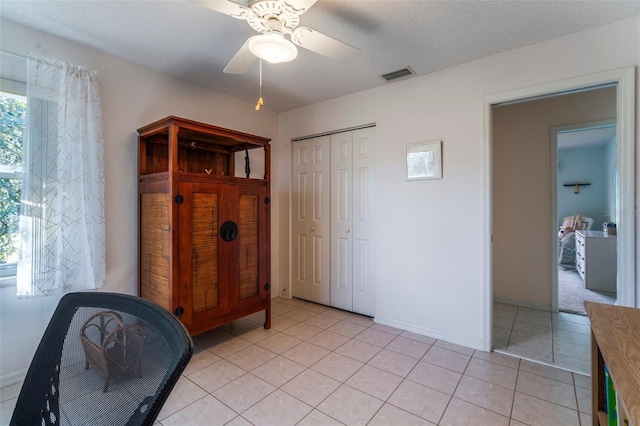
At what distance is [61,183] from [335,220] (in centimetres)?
246

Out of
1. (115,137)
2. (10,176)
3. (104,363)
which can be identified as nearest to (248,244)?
(115,137)

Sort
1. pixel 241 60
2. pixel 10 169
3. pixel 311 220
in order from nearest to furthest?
pixel 241 60 → pixel 10 169 → pixel 311 220

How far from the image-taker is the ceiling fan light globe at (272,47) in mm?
1390

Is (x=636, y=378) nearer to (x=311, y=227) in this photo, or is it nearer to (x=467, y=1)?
(x=467, y=1)

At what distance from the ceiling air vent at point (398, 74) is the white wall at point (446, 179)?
11 centimetres

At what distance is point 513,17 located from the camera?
6.09 feet

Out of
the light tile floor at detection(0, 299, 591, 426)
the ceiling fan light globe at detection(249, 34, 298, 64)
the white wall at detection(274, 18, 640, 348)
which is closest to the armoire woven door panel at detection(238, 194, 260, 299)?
the light tile floor at detection(0, 299, 591, 426)

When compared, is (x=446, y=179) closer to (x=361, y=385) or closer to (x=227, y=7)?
(x=361, y=385)

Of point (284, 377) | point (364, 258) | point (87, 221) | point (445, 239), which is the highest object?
point (87, 221)

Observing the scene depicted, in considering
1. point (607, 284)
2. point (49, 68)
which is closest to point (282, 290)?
point (49, 68)

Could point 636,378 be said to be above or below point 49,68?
below

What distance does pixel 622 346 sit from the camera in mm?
973

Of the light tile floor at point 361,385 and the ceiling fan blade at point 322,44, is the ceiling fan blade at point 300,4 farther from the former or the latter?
the light tile floor at point 361,385

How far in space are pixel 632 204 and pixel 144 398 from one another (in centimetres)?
274
